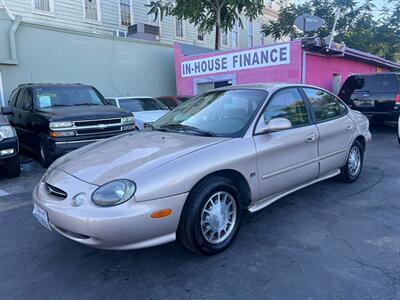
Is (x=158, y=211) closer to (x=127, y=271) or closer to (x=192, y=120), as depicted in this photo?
(x=127, y=271)

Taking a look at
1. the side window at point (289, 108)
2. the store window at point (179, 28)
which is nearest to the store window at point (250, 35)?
the store window at point (179, 28)

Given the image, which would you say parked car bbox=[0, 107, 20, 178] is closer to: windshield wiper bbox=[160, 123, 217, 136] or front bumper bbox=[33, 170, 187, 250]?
windshield wiper bbox=[160, 123, 217, 136]

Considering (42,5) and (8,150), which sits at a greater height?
(42,5)

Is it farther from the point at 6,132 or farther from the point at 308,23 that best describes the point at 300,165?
the point at 308,23

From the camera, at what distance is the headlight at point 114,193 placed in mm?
2660

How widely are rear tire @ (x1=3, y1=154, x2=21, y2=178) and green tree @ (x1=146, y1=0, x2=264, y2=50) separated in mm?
10495

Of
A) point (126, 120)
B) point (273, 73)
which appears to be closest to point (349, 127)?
point (126, 120)

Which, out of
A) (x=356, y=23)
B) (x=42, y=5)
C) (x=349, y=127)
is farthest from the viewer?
(x=356, y=23)

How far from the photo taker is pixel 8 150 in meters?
5.86

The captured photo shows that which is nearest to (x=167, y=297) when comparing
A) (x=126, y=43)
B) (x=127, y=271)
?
(x=127, y=271)

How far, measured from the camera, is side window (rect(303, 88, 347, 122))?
4.52 meters

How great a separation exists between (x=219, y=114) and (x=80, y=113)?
4045 mm

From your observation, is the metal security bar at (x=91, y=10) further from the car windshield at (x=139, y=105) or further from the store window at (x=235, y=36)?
the store window at (x=235, y=36)

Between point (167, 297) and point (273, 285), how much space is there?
0.84m
